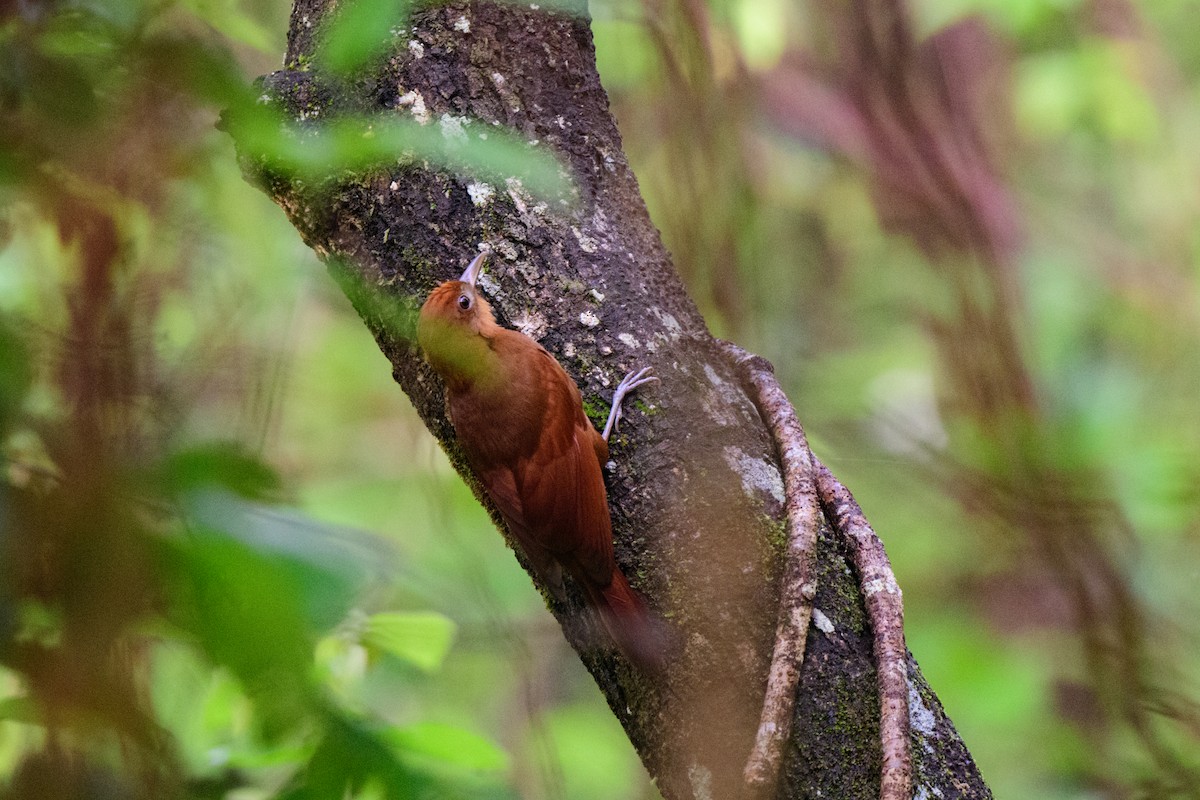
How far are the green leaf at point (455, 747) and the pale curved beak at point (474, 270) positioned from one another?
31.9 inches

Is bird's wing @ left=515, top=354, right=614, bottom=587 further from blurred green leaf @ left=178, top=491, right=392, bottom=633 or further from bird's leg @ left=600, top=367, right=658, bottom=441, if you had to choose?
blurred green leaf @ left=178, top=491, right=392, bottom=633

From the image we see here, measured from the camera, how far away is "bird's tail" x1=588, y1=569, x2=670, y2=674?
152 centimetres

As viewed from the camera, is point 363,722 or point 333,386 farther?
point 333,386

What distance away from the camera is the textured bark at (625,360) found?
1469 millimetres

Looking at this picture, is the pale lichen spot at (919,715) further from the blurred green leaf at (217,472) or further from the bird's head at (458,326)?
the blurred green leaf at (217,472)

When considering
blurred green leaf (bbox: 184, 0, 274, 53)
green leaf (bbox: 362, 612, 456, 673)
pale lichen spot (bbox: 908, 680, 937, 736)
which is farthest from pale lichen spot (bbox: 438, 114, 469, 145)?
pale lichen spot (bbox: 908, 680, 937, 736)

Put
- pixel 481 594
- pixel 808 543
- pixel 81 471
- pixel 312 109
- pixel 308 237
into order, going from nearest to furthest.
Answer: pixel 81 471 < pixel 481 594 < pixel 808 543 < pixel 312 109 < pixel 308 237

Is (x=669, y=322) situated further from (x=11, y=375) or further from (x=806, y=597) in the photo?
(x=11, y=375)

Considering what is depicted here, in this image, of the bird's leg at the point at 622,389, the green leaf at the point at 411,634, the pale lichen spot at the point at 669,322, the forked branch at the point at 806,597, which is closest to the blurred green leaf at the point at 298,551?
the green leaf at the point at 411,634

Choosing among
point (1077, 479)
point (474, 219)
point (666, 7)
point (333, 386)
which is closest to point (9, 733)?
point (474, 219)

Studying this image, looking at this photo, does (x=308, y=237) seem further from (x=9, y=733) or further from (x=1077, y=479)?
(x=1077, y=479)

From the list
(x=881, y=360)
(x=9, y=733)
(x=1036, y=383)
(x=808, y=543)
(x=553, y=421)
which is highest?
(x=881, y=360)

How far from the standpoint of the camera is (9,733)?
1.04 m

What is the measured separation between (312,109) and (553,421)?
70cm
